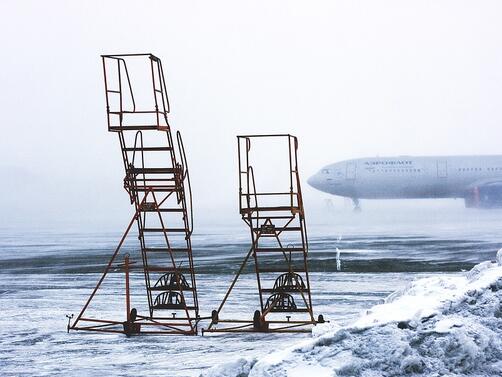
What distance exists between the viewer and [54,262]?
29.8m

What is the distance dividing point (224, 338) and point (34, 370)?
341 centimetres

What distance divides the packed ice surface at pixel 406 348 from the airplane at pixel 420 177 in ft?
194

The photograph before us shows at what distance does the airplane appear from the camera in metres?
67.4

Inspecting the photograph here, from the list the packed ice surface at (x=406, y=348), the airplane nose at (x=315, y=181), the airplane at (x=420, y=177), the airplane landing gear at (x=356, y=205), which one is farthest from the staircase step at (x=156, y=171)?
the airplane landing gear at (x=356, y=205)

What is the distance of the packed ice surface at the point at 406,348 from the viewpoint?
7.57 metres

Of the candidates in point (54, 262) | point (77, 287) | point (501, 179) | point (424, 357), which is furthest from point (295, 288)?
point (501, 179)

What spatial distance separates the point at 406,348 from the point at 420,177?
6115 centimetres

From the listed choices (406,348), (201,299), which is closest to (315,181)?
(201,299)

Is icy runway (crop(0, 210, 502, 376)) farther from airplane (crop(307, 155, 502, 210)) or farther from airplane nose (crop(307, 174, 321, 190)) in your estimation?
airplane nose (crop(307, 174, 321, 190))

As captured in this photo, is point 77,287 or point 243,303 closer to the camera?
point 243,303

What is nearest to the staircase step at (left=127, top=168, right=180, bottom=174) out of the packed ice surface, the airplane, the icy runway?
the icy runway

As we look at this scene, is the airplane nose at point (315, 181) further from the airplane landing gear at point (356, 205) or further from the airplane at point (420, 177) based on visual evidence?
the airplane landing gear at point (356, 205)

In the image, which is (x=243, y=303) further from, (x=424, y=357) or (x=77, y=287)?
(x=424, y=357)

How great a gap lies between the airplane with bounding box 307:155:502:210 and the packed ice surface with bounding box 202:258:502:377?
194 ft
